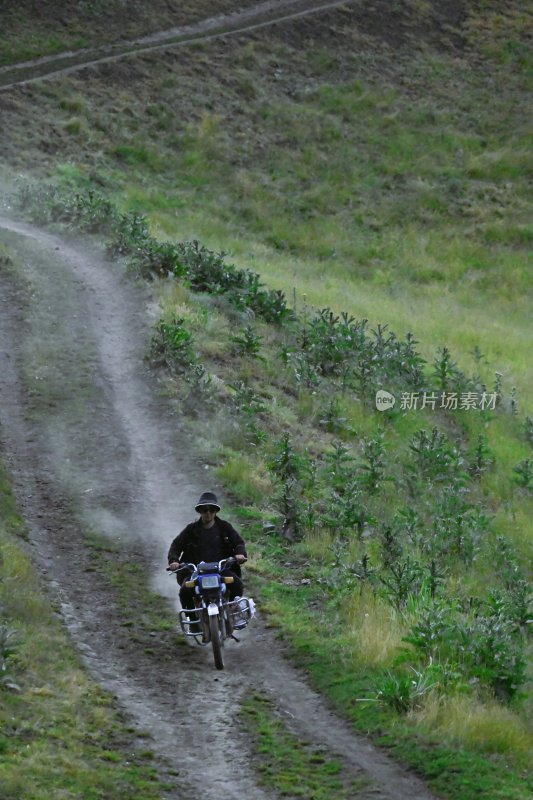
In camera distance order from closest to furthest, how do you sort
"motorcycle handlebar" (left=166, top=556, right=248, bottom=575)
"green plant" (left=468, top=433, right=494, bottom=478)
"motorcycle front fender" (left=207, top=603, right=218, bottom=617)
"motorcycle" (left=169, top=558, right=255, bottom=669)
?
"motorcycle front fender" (left=207, top=603, right=218, bottom=617)
"motorcycle" (left=169, top=558, right=255, bottom=669)
"motorcycle handlebar" (left=166, top=556, right=248, bottom=575)
"green plant" (left=468, top=433, right=494, bottom=478)

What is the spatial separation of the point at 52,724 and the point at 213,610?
1.92 meters

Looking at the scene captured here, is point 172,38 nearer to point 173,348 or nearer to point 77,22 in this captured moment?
point 77,22

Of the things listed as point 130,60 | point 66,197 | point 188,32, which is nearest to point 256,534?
point 66,197

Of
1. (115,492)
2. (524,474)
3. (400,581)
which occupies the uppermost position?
(400,581)

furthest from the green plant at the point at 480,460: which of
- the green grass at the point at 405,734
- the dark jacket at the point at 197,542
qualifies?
the dark jacket at the point at 197,542

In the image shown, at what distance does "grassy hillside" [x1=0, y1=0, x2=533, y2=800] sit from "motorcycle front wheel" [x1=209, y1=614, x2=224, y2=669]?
31.6 inches

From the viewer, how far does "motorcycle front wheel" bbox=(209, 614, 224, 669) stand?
9.47 m

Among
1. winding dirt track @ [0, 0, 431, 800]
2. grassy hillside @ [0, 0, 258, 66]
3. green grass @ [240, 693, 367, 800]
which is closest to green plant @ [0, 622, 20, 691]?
winding dirt track @ [0, 0, 431, 800]

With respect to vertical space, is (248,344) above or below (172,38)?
below

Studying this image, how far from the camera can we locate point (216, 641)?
950 centimetres

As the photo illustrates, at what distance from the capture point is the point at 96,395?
1678 cm

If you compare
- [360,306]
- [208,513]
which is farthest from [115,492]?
[360,306]

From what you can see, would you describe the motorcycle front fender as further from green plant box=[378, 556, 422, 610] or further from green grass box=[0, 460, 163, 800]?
green plant box=[378, 556, 422, 610]

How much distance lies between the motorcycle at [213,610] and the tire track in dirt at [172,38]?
3129 cm
